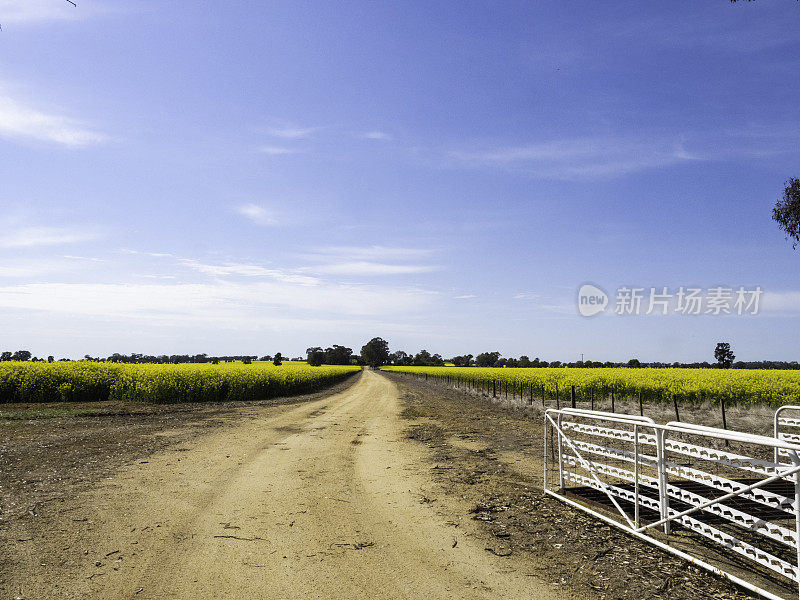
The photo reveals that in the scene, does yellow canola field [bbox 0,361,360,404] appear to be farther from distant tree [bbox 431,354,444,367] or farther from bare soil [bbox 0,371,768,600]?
distant tree [bbox 431,354,444,367]

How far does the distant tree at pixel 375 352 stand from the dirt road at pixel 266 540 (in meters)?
183

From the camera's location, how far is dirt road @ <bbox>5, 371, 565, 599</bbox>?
4.78 meters

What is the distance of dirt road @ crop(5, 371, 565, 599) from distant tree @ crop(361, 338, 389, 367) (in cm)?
18305

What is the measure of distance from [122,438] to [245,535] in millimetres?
9541

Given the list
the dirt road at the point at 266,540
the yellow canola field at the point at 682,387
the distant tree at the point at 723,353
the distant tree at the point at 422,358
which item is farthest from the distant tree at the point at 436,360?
the dirt road at the point at 266,540

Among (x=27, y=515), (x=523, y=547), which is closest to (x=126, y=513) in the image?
(x=27, y=515)

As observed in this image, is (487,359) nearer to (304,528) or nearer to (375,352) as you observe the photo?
(375,352)

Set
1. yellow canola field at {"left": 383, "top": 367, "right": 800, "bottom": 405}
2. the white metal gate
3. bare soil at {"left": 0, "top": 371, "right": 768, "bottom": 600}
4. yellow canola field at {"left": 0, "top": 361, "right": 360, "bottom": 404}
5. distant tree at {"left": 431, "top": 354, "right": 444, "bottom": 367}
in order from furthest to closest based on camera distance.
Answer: distant tree at {"left": 431, "top": 354, "right": 444, "bottom": 367} < yellow canola field at {"left": 0, "top": 361, "right": 360, "bottom": 404} < yellow canola field at {"left": 383, "top": 367, "right": 800, "bottom": 405} < bare soil at {"left": 0, "top": 371, "right": 768, "bottom": 600} < the white metal gate

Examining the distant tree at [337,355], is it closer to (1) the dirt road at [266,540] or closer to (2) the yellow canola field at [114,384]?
(2) the yellow canola field at [114,384]

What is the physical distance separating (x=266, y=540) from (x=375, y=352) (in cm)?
18947

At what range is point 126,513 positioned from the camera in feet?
23.1

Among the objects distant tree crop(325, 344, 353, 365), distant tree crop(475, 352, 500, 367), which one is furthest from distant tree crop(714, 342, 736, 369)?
distant tree crop(325, 344, 353, 365)

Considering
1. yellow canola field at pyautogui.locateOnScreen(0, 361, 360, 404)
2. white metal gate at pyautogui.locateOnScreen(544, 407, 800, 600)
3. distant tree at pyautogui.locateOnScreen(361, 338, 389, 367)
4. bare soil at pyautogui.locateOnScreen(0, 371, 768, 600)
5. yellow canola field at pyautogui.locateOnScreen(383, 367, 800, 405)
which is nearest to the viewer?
white metal gate at pyautogui.locateOnScreen(544, 407, 800, 600)

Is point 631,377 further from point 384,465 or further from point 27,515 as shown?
point 27,515
